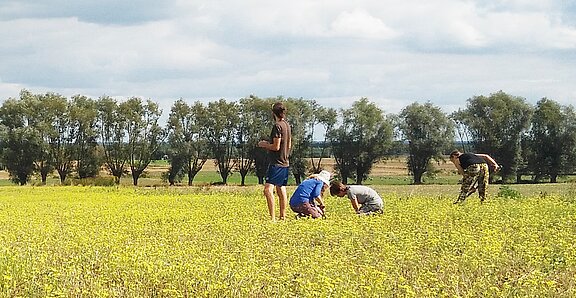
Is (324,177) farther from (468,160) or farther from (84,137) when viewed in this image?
(84,137)

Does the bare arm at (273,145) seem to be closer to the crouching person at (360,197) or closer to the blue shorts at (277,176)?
the blue shorts at (277,176)

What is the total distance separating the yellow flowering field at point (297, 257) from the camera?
25.1 feet

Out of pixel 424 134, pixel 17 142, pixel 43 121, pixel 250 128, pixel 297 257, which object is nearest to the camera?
pixel 297 257

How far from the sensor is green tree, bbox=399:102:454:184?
84.4m

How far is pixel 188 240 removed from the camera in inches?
450

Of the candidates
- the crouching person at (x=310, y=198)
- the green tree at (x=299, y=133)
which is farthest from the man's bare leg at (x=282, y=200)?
the green tree at (x=299, y=133)

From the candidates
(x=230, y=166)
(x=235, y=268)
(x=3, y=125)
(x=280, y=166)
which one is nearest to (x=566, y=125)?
(x=230, y=166)

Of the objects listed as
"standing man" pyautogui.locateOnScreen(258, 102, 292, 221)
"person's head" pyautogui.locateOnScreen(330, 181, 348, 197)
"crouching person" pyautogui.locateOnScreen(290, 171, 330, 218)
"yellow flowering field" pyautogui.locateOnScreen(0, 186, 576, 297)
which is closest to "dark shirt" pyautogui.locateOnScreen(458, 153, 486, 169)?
"yellow flowering field" pyautogui.locateOnScreen(0, 186, 576, 297)

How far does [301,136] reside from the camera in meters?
83.0

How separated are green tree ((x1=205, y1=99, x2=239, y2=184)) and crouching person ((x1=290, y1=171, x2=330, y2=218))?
67.7m

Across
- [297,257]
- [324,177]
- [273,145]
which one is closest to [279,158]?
[273,145]

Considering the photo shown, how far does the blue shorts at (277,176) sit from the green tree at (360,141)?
6742cm

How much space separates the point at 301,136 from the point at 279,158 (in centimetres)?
Result: 6810

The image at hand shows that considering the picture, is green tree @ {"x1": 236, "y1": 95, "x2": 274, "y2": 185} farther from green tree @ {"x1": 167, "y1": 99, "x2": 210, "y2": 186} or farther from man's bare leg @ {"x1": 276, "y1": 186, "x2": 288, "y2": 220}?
man's bare leg @ {"x1": 276, "y1": 186, "x2": 288, "y2": 220}
